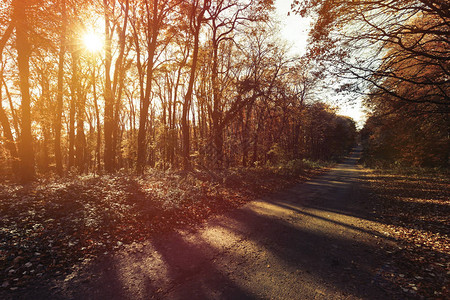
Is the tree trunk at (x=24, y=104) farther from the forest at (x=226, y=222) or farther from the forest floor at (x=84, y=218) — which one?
the forest floor at (x=84, y=218)

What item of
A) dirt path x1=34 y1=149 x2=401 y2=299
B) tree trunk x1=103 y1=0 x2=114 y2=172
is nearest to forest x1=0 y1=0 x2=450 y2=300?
dirt path x1=34 y1=149 x2=401 y2=299

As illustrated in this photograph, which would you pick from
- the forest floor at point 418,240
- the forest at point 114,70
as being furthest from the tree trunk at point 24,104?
the forest floor at point 418,240

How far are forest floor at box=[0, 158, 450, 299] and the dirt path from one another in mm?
219

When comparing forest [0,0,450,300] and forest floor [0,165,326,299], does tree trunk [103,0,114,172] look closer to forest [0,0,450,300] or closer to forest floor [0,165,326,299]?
forest [0,0,450,300]

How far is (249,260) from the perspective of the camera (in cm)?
453

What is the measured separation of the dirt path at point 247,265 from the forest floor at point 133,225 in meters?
0.22

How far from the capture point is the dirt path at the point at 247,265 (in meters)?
3.51

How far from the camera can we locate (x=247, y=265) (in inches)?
170

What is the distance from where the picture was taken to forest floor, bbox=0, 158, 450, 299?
393 cm

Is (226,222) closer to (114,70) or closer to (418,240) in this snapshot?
(418,240)

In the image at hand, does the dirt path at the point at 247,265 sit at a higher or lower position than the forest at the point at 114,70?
lower

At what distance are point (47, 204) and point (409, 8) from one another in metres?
13.3

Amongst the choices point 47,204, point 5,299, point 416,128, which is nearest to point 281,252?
point 5,299

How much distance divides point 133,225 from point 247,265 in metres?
3.76
